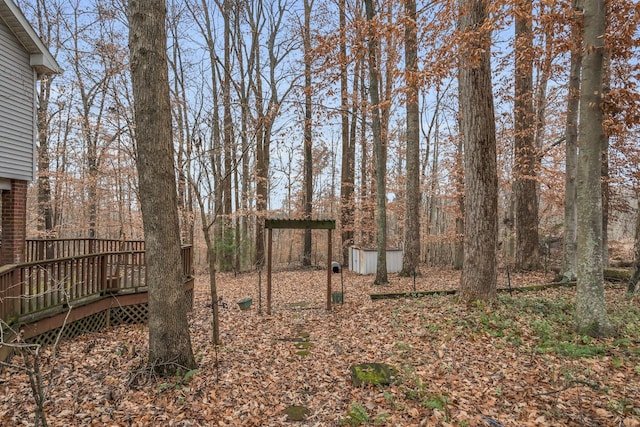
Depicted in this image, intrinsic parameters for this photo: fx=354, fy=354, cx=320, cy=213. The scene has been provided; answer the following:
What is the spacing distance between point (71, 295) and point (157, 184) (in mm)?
3870

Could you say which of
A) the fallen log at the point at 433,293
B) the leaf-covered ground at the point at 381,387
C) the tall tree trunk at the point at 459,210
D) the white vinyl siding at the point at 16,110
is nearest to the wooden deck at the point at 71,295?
the leaf-covered ground at the point at 381,387

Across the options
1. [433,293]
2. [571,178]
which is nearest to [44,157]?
[433,293]

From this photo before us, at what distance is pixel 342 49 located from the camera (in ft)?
40.7

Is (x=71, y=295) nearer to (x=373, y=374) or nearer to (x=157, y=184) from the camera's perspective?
(x=157, y=184)

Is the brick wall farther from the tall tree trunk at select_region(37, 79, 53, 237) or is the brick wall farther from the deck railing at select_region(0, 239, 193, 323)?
the tall tree trunk at select_region(37, 79, 53, 237)

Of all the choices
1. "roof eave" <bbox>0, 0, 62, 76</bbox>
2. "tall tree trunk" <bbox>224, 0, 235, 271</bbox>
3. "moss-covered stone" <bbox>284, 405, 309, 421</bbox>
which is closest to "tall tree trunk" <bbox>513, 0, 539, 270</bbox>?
"moss-covered stone" <bbox>284, 405, 309, 421</bbox>

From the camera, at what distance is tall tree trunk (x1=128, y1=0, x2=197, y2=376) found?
13.8ft

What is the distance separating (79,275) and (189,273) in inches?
103

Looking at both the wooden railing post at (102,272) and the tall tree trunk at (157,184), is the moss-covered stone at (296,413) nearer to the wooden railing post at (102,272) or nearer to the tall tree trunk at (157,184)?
the tall tree trunk at (157,184)

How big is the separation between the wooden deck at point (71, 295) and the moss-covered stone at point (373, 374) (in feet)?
12.0

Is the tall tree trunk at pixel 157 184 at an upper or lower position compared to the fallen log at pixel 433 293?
upper

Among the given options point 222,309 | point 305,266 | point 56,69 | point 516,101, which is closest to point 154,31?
point 222,309

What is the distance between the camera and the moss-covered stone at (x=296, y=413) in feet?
12.1

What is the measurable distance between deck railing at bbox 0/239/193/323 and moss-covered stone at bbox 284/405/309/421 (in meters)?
2.60
